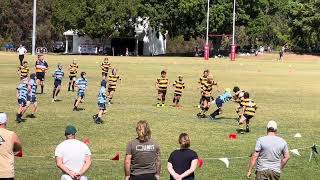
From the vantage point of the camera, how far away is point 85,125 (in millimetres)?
22875

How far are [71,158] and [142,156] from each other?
1138 mm

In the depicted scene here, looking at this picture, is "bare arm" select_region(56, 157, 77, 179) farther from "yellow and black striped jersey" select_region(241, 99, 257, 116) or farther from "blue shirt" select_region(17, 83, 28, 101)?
"blue shirt" select_region(17, 83, 28, 101)

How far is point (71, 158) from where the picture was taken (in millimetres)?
10398

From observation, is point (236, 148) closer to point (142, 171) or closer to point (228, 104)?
point (142, 171)

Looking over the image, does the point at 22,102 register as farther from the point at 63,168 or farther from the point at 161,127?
the point at 63,168

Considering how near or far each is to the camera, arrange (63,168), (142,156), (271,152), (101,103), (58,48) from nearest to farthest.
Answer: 1. (142,156)
2. (63,168)
3. (271,152)
4. (101,103)
5. (58,48)

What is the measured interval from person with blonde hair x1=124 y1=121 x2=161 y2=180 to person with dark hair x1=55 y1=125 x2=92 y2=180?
Answer: 2.37 feet

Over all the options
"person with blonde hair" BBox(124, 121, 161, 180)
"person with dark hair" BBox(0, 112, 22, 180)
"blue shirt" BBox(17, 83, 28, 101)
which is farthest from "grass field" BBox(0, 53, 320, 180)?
"person with blonde hair" BBox(124, 121, 161, 180)

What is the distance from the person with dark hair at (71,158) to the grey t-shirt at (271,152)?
3074 mm

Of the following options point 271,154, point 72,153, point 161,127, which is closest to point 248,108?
point 161,127

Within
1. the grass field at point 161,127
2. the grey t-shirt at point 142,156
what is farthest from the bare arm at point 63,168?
the grass field at point 161,127

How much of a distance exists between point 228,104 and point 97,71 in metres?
21.6

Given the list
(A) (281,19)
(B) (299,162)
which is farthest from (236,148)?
(A) (281,19)

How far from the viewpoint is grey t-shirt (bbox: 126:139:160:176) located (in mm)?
10188
